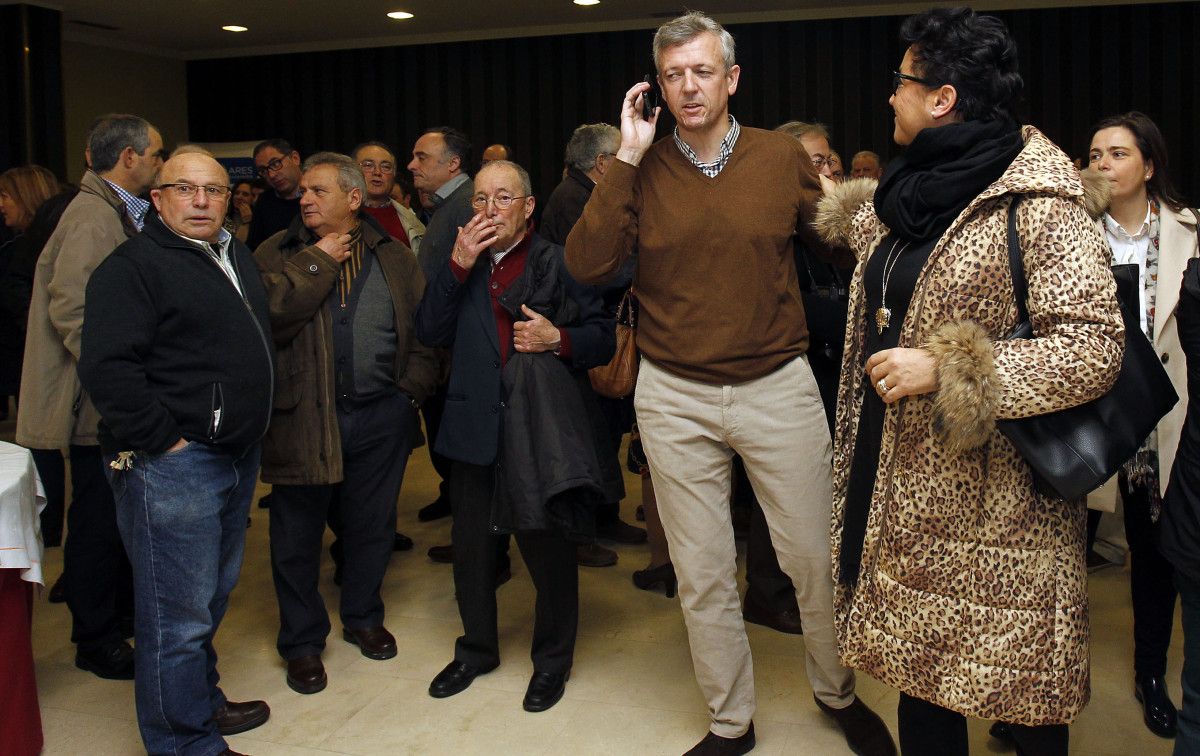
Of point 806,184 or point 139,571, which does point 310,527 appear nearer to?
point 139,571

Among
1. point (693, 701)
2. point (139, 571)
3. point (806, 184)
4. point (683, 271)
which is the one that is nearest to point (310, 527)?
point (139, 571)

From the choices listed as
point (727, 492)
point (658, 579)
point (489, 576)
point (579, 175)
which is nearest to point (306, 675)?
point (489, 576)

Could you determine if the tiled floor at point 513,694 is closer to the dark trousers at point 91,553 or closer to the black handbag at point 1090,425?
the dark trousers at point 91,553

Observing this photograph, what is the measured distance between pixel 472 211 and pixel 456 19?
6.35m

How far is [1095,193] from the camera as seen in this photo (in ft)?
6.98

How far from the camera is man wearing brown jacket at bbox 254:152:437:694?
3379 mm

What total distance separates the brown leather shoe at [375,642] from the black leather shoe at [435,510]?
160 cm

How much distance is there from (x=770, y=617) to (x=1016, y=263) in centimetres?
216

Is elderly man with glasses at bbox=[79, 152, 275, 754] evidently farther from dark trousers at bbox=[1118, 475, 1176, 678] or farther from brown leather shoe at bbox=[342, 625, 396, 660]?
dark trousers at bbox=[1118, 475, 1176, 678]

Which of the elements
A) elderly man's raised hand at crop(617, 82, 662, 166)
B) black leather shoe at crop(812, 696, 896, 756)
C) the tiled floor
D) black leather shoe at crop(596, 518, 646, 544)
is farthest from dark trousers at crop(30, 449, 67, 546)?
black leather shoe at crop(812, 696, 896, 756)

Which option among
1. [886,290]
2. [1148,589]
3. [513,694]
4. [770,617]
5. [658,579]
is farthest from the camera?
[658,579]

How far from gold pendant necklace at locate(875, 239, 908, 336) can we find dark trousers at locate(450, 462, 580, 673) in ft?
4.69

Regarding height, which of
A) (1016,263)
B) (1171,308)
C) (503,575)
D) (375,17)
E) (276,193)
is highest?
(375,17)

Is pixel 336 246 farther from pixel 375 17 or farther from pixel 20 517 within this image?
pixel 375 17
